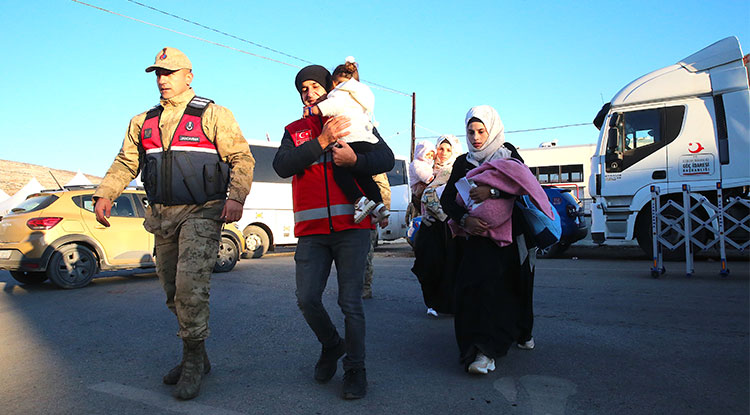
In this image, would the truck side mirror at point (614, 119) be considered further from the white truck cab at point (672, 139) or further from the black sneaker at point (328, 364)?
the black sneaker at point (328, 364)

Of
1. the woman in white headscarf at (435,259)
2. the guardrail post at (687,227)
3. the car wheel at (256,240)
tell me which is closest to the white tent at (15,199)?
the car wheel at (256,240)

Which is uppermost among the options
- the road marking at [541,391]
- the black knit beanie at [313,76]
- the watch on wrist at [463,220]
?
the black knit beanie at [313,76]

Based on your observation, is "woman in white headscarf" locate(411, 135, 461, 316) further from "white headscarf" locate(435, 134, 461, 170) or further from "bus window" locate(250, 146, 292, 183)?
"bus window" locate(250, 146, 292, 183)

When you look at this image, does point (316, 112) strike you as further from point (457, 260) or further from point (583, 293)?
point (583, 293)

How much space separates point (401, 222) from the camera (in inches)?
691

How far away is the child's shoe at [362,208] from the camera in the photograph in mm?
3166

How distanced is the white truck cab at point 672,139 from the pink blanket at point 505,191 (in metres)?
7.75

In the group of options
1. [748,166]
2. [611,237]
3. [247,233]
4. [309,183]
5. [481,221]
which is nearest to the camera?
[309,183]

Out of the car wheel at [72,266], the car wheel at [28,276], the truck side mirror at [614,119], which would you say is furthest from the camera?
the truck side mirror at [614,119]

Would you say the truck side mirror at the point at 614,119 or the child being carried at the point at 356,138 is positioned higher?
the truck side mirror at the point at 614,119

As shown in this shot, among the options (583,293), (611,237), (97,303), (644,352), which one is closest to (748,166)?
(611,237)

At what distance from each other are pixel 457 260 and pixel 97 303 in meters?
4.84

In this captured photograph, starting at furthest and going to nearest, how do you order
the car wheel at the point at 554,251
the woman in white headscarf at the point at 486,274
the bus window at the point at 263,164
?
the bus window at the point at 263,164
the car wheel at the point at 554,251
the woman in white headscarf at the point at 486,274

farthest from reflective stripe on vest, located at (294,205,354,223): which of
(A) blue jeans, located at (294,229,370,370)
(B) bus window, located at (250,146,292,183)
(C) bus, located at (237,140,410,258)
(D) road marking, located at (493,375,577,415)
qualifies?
(B) bus window, located at (250,146,292,183)
